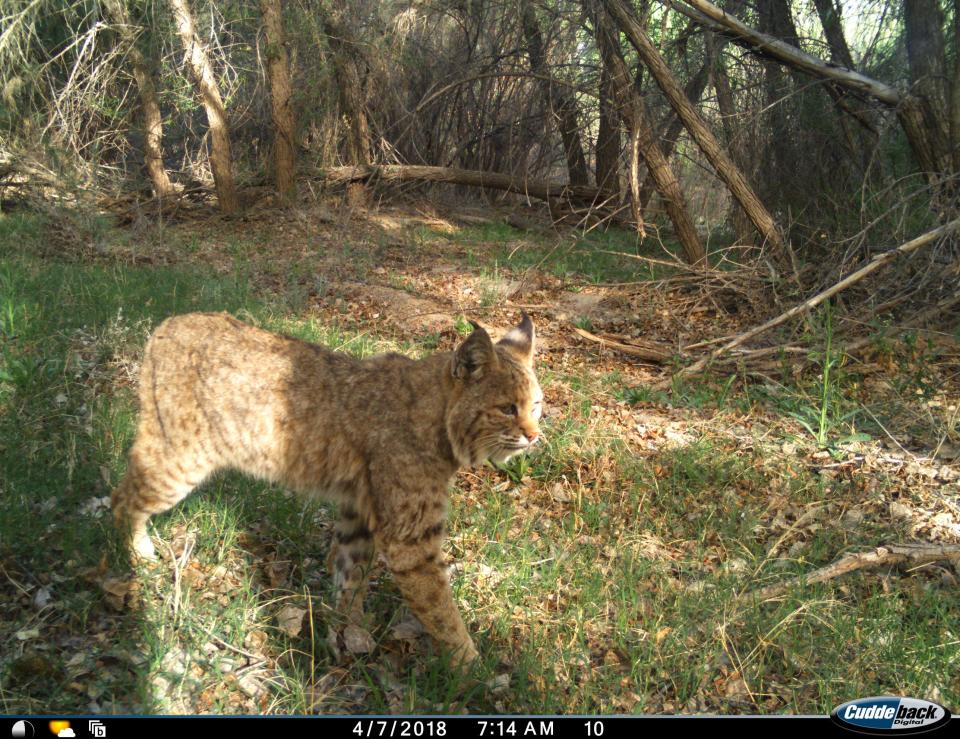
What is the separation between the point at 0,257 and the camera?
910 cm

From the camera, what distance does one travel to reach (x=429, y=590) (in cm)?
364

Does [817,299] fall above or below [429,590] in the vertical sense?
above

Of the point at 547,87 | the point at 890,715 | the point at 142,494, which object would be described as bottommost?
the point at 890,715

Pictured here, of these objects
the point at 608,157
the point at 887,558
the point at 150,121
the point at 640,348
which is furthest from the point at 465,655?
the point at 150,121

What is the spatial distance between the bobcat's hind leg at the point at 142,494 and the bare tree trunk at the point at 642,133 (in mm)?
5914

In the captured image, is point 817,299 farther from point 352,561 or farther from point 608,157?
point 608,157

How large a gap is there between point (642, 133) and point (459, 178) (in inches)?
194

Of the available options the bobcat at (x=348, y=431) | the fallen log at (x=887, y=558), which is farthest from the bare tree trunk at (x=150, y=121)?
the fallen log at (x=887, y=558)

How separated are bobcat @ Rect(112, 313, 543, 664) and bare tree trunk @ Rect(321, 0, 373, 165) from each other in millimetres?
9287

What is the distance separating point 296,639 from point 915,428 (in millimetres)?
4759

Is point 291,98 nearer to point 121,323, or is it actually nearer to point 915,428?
point 121,323

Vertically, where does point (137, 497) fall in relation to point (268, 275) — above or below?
below

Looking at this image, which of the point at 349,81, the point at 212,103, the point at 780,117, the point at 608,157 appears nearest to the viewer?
the point at 780,117

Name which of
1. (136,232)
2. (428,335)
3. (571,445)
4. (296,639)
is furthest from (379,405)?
(136,232)
